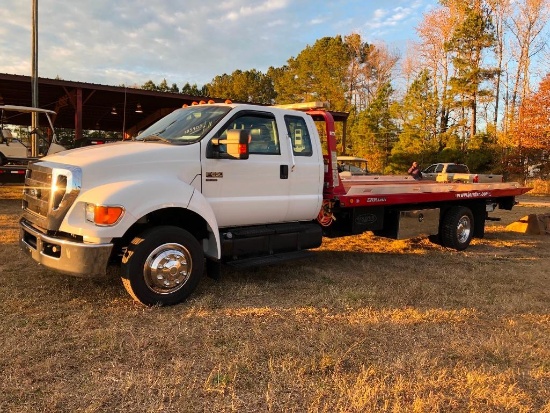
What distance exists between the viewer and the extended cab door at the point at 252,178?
5.02m

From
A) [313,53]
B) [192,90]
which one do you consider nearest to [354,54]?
[313,53]

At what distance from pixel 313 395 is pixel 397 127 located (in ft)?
142

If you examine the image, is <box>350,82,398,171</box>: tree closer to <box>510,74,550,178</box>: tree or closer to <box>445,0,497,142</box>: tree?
<box>445,0,497,142</box>: tree

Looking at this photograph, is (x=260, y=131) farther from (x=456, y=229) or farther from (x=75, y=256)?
(x=456, y=229)

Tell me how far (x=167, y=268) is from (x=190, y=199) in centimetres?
74

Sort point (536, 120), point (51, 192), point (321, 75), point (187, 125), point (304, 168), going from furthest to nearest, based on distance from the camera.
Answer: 1. point (321, 75)
2. point (536, 120)
3. point (304, 168)
4. point (187, 125)
5. point (51, 192)

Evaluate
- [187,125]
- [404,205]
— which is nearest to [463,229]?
[404,205]

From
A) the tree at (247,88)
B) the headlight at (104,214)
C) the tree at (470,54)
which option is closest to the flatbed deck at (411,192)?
the headlight at (104,214)

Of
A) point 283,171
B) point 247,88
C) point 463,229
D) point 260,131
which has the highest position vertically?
point 247,88

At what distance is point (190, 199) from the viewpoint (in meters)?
4.66

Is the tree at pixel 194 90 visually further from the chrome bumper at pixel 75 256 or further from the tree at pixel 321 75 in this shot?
the chrome bumper at pixel 75 256

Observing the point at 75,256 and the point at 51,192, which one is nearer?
the point at 75,256

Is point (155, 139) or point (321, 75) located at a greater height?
point (321, 75)

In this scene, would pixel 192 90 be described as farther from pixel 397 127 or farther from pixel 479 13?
pixel 479 13
